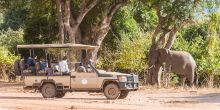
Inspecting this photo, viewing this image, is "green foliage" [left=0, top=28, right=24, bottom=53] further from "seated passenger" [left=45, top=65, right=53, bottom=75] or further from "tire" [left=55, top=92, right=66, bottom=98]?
"seated passenger" [left=45, top=65, right=53, bottom=75]

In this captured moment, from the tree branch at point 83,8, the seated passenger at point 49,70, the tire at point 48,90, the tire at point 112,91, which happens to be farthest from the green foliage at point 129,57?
the tire at point 112,91

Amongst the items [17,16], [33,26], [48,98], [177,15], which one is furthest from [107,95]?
[17,16]

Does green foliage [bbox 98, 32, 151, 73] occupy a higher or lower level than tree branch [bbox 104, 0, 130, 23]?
lower

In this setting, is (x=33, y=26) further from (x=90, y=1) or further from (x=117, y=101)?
(x=117, y=101)

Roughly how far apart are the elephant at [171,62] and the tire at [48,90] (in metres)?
10.0

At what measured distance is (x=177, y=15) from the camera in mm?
29938

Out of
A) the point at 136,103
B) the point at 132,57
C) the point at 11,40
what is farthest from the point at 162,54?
the point at 11,40

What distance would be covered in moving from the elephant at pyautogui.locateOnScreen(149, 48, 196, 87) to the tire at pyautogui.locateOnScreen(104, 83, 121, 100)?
32.4 ft

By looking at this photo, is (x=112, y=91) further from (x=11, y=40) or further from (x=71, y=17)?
(x=11, y=40)

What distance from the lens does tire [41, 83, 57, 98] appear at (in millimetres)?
22172

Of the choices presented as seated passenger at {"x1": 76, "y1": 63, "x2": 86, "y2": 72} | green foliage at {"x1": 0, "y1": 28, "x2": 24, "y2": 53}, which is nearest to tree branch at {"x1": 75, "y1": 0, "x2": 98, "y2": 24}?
seated passenger at {"x1": 76, "y1": 63, "x2": 86, "y2": 72}

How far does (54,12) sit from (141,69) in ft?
22.8

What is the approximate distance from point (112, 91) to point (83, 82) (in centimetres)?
116

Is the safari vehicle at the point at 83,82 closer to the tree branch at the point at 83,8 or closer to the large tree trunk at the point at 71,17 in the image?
the large tree trunk at the point at 71,17
